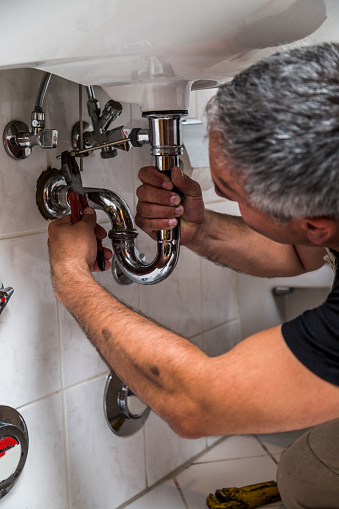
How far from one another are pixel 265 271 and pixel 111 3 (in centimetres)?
67

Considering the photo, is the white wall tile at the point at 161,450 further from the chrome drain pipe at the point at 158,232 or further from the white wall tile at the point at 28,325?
the chrome drain pipe at the point at 158,232

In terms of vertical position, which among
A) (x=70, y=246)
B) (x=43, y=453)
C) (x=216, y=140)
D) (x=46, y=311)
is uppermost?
(x=216, y=140)

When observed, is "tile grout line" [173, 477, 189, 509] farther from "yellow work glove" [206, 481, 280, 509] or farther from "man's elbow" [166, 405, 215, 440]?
"man's elbow" [166, 405, 215, 440]

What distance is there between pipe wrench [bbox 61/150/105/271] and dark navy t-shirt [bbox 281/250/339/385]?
0.33m

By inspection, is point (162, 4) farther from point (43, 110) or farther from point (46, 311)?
point (46, 311)

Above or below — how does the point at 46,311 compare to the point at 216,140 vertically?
below

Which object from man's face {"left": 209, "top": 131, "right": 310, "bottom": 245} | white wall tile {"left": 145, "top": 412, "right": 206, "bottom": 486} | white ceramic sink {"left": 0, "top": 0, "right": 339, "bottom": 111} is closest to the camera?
white ceramic sink {"left": 0, "top": 0, "right": 339, "bottom": 111}

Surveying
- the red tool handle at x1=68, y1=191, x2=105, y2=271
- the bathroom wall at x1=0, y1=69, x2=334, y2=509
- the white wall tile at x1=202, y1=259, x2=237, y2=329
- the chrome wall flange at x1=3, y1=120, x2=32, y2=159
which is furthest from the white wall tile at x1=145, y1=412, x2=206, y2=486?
the chrome wall flange at x1=3, y1=120, x2=32, y2=159

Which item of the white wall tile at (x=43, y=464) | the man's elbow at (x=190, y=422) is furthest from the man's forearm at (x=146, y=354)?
the white wall tile at (x=43, y=464)

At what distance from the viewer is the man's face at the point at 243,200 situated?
0.69 metres

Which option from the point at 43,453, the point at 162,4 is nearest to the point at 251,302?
the point at 43,453

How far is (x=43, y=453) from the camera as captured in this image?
1.03m

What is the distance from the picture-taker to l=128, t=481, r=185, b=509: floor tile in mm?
1194

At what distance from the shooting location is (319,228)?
676 mm
